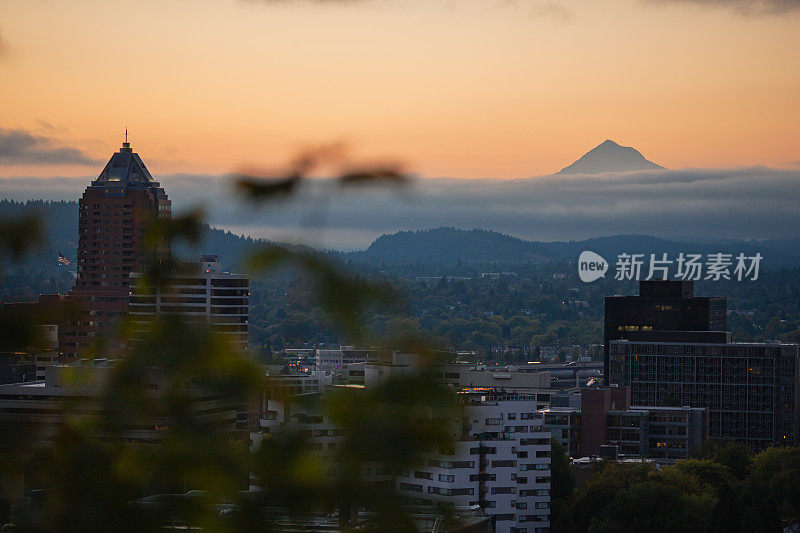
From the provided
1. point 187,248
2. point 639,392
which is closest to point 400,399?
point 187,248

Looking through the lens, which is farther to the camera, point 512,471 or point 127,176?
point 512,471

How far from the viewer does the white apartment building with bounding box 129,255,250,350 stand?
158 centimetres

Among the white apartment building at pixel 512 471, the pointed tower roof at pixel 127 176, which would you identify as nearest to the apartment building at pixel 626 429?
the white apartment building at pixel 512 471

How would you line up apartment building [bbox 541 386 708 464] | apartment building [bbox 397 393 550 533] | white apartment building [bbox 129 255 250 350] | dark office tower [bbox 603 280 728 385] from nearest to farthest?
white apartment building [bbox 129 255 250 350] → apartment building [bbox 397 393 550 533] → apartment building [bbox 541 386 708 464] → dark office tower [bbox 603 280 728 385]

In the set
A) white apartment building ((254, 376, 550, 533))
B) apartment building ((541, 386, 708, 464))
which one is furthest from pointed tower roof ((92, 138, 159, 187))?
apartment building ((541, 386, 708, 464))

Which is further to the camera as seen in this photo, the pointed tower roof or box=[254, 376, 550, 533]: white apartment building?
box=[254, 376, 550, 533]: white apartment building

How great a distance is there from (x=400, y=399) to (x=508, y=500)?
23.2 metres

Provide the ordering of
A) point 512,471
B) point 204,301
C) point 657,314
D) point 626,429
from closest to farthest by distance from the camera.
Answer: point 204,301 → point 512,471 → point 626,429 → point 657,314

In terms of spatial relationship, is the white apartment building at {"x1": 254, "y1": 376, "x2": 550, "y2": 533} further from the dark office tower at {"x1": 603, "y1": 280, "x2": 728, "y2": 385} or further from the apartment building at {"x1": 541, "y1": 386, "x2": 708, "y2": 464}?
the dark office tower at {"x1": 603, "y1": 280, "x2": 728, "y2": 385}

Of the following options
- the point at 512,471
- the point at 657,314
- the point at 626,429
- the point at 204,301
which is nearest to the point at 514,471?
the point at 512,471

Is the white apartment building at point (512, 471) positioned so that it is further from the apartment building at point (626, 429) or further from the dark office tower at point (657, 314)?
the dark office tower at point (657, 314)

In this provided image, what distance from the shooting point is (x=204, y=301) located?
190 cm

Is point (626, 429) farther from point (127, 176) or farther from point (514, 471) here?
point (127, 176)

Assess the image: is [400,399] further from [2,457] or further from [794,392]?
[794,392]
